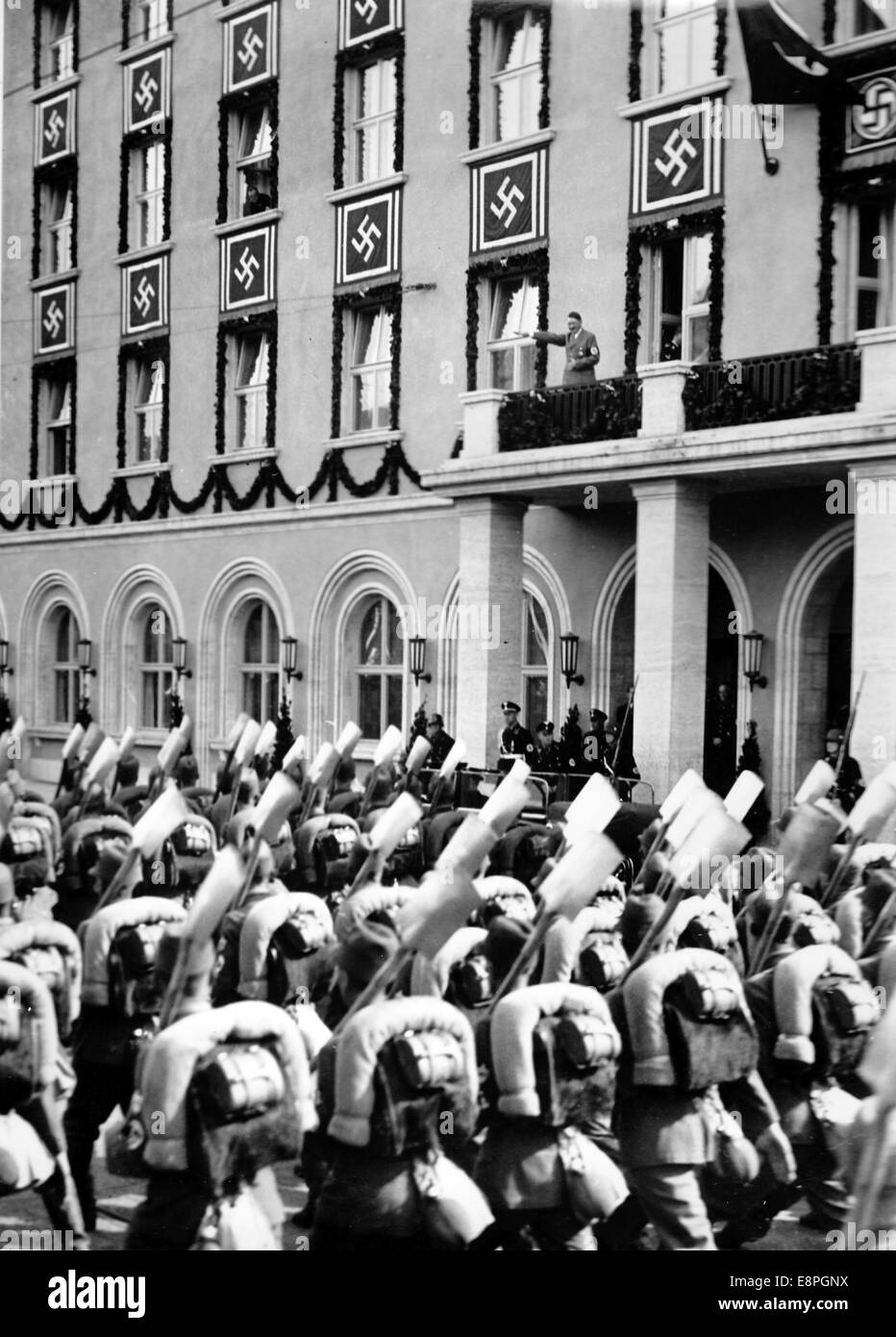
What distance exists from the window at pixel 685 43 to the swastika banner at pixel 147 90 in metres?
5.04

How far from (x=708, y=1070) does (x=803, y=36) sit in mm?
10626

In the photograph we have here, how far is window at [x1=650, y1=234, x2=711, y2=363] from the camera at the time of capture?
16312 millimetres

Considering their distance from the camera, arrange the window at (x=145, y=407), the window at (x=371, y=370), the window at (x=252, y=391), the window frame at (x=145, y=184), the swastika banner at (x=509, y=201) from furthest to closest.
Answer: the window at (x=371, y=370) → the swastika banner at (x=509, y=201) → the window at (x=252, y=391) → the window at (x=145, y=407) → the window frame at (x=145, y=184)

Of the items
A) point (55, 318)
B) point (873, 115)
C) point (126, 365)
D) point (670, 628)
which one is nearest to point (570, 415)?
point (670, 628)

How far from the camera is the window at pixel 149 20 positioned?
10.8 meters

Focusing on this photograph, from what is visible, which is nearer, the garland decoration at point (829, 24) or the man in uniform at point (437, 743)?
the man in uniform at point (437, 743)

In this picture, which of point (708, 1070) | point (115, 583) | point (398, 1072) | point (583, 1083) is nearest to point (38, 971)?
point (398, 1072)

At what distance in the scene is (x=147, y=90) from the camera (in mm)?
12359

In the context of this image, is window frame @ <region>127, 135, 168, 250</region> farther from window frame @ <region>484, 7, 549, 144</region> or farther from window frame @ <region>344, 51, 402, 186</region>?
window frame @ <region>484, 7, 549, 144</region>

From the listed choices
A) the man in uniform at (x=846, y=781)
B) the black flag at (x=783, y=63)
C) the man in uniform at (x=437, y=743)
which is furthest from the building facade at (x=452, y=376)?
the man in uniform at (x=437, y=743)

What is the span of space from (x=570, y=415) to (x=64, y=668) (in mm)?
4936

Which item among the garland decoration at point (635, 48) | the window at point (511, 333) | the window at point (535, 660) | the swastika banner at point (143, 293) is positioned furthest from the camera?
the window at point (535, 660)

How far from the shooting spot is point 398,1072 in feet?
16.9

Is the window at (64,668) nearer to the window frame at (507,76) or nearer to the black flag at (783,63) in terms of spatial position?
the window frame at (507,76)
